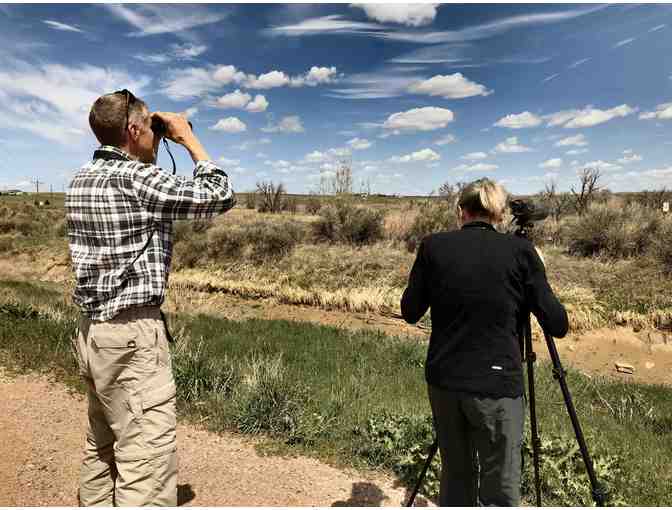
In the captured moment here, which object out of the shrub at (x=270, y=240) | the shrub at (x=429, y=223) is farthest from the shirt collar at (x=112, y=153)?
the shrub at (x=429, y=223)

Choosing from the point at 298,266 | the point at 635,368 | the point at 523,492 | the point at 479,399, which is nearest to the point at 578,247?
the point at 635,368

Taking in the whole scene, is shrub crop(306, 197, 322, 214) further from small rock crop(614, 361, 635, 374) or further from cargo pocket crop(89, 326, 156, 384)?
cargo pocket crop(89, 326, 156, 384)

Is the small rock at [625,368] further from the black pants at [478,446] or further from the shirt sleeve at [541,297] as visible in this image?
the shirt sleeve at [541,297]

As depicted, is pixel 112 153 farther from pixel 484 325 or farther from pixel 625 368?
pixel 625 368

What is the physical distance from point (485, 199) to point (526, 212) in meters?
0.44

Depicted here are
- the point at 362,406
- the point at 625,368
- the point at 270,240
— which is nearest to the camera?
the point at 362,406

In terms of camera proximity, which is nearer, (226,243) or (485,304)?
(485,304)

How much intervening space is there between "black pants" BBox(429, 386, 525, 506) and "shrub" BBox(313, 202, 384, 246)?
59.4 ft

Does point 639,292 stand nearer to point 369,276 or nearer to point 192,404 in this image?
point 369,276

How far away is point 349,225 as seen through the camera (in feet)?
69.7

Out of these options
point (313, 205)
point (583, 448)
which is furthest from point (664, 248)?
point (313, 205)

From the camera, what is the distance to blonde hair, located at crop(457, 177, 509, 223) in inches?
95.0

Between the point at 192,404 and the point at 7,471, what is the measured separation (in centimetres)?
172

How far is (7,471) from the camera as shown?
12.5 ft
